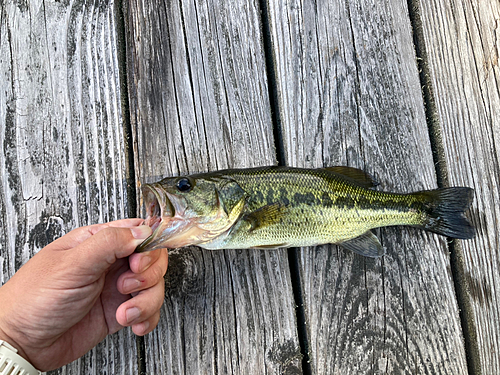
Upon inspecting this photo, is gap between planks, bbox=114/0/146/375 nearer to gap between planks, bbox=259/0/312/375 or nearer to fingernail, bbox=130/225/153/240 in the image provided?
fingernail, bbox=130/225/153/240

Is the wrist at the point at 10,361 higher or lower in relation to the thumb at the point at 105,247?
lower

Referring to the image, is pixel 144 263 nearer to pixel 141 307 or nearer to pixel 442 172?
pixel 141 307

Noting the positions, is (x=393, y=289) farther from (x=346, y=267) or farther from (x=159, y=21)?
(x=159, y=21)

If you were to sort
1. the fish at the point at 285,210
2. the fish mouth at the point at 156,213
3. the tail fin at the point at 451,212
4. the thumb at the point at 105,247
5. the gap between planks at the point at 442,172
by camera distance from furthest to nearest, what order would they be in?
1. the gap between planks at the point at 442,172
2. the tail fin at the point at 451,212
3. the fish at the point at 285,210
4. the fish mouth at the point at 156,213
5. the thumb at the point at 105,247

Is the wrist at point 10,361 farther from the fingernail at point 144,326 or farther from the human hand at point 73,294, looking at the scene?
the fingernail at point 144,326

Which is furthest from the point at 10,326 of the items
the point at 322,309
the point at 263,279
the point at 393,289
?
the point at 393,289

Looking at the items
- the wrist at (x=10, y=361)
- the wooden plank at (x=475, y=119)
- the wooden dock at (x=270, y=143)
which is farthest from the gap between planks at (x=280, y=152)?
the wrist at (x=10, y=361)

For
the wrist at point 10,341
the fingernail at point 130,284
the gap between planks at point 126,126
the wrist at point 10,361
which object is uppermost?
the gap between planks at point 126,126

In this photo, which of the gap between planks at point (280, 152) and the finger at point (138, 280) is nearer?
the finger at point (138, 280)
